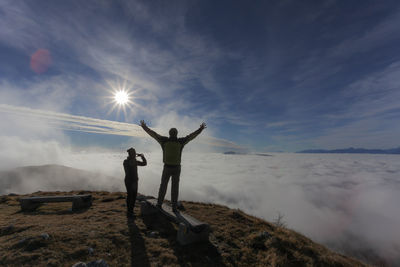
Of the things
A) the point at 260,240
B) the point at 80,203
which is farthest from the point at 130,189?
the point at 260,240

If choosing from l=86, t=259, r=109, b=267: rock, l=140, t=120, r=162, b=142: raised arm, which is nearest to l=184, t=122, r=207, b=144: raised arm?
l=140, t=120, r=162, b=142: raised arm

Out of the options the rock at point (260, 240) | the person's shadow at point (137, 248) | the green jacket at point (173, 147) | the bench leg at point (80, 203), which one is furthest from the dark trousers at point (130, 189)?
the rock at point (260, 240)

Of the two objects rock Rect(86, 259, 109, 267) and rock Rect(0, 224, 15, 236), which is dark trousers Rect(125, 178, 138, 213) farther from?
rock Rect(0, 224, 15, 236)

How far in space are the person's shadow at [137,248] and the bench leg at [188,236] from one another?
1.15m

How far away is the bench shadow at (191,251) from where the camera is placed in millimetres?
4578

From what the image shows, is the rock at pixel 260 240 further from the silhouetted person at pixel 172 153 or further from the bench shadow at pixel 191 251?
the silhouetted person at pixel 172 153

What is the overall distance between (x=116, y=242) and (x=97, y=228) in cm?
135

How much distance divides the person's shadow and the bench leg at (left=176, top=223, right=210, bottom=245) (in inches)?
45.3

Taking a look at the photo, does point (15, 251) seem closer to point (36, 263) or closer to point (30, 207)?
point (36, 263)

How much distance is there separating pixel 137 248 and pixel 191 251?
1.60m

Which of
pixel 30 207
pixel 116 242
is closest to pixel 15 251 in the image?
pixel 116 242

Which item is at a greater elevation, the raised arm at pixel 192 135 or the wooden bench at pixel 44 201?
the raised arm at pixel 192 135

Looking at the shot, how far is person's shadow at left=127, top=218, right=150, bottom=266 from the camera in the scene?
14.1 ft

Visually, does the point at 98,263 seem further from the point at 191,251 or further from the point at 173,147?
the point at 173,147
